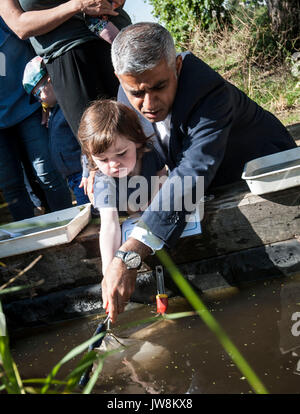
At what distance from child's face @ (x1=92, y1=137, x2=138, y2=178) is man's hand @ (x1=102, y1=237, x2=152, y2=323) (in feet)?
1.81

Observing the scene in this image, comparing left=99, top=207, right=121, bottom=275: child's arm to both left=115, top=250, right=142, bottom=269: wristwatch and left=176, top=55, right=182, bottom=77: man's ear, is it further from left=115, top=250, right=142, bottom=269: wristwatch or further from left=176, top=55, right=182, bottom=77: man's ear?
left=176, top=55, right=182, bottom=77: man's ear

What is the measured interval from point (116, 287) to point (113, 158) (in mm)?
744

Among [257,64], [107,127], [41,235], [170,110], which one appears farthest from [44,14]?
[257,64]

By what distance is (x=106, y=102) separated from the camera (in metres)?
2.76

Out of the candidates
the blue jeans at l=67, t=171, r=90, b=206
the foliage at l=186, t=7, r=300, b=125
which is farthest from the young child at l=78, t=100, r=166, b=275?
the foliage at l=186, t=7, r=300, b=125

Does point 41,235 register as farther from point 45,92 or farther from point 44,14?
point 44,14

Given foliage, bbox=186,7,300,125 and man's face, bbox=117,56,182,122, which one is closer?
man's face, bbox=117,56,182,122

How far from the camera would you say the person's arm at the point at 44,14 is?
9.55 feet

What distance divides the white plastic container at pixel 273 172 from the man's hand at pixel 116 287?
0.80 metres

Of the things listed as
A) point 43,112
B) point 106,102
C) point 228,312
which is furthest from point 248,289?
point 43,112

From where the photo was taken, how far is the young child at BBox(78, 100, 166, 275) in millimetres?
2617

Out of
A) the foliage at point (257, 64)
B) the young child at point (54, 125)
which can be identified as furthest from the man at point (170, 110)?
the foliage at point (257, 64)
